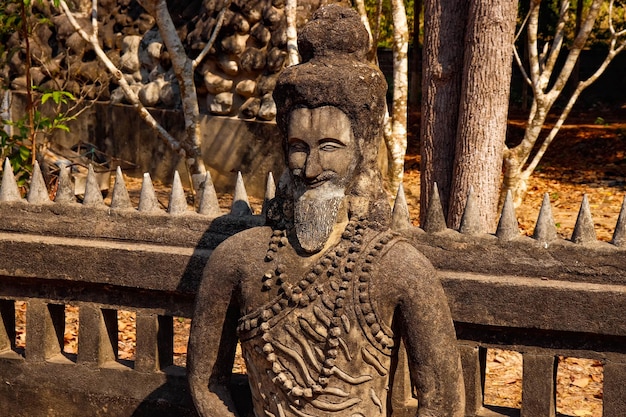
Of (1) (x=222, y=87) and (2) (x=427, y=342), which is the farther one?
(1) (x=222, y=87)

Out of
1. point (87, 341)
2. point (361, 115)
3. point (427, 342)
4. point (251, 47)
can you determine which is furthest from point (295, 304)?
point (251, 47)

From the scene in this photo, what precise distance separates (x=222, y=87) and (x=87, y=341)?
6738mm

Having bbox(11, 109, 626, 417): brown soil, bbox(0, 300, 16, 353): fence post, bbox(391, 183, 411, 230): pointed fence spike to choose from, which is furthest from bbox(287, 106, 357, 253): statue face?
bbox(11, 109, 626, 417): brown soil

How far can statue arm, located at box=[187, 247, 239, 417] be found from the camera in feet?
11.6

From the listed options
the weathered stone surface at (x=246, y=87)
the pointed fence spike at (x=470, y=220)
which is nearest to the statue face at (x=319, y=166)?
the pointed fence spike at (x=470, y=220)

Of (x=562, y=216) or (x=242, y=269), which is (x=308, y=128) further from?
(x=562, y=216)

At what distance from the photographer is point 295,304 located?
334 cm

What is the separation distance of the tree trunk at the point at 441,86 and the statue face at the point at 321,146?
3.01m

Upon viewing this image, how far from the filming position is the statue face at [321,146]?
3.28m

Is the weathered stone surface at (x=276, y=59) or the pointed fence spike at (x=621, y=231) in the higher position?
the weathered stone surface at (x=276, y=59)

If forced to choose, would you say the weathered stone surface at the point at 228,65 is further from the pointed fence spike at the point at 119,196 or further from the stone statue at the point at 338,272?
the stone statue at the point at 338,272

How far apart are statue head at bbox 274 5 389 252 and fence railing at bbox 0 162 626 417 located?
2.17 feet

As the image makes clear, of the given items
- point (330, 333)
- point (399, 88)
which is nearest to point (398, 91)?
point (399, 88)

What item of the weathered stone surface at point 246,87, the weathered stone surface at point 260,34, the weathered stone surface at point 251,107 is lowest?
the weathered stone surface at point 251,107
